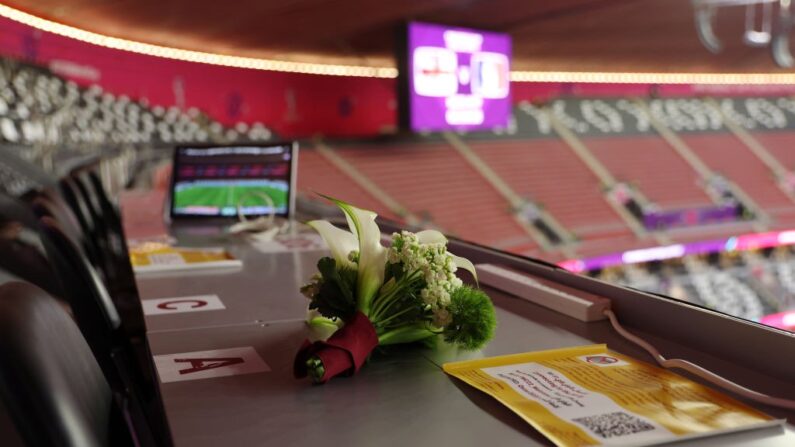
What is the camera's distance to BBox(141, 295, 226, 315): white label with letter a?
4.78ft

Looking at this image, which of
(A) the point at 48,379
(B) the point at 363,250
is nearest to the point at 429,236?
(B) the point at 363,250

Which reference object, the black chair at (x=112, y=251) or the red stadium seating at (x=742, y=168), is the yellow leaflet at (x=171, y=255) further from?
the red stadium seating at (x=742, y=168)

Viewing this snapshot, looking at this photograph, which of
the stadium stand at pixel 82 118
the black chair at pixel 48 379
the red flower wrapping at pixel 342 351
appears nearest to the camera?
the black chair at pixel 48 379

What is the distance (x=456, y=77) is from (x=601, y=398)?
9.10 metres

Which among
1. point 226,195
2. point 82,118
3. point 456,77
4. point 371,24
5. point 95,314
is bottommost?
point 95,314

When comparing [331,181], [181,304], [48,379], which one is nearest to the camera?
[48,379]

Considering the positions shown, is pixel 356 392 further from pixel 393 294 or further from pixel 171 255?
pixel 171 255

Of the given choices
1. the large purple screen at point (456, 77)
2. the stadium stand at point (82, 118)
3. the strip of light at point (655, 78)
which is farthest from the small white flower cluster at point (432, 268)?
the strip of light at point (655, 78)

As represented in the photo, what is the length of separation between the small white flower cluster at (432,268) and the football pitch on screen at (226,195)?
1921 millimetres

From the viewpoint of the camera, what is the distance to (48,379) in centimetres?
78

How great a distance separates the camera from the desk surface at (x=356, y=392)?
827 millimetres

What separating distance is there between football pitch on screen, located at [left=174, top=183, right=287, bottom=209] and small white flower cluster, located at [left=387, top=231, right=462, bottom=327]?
1.92 metres

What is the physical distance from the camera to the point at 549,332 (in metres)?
1.25

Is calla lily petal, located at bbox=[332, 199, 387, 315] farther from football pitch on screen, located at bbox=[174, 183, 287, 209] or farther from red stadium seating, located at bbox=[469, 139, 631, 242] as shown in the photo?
red stadium seating, located at bbox=[469, 139, 631, 242]
